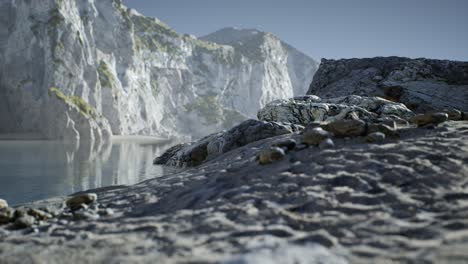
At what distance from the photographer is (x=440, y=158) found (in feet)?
20.3

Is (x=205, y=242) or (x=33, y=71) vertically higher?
(x=33, y=71)

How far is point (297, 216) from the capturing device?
15.7 ft

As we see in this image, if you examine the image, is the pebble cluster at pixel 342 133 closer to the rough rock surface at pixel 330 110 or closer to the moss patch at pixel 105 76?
the rough rock surface at pixel 330 110

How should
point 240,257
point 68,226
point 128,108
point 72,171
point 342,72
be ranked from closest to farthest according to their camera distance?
point 240,257
point 68,226
point 72,171
point 342,72
point 128,108

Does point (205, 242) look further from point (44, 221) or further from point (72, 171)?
point (72, 171)

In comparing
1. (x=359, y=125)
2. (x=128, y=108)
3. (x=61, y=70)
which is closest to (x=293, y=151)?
(x=359, y=125)

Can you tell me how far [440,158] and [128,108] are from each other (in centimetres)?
10381

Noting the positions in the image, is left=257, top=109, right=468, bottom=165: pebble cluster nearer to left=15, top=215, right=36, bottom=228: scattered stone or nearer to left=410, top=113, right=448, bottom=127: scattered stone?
left=410, top=113, right=448, bottom=127: scattered stone

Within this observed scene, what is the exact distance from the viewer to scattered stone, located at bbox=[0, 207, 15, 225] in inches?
232

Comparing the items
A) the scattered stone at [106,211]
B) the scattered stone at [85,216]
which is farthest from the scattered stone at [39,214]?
the scattered stone at [106,211]

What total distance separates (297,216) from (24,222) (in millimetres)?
4339

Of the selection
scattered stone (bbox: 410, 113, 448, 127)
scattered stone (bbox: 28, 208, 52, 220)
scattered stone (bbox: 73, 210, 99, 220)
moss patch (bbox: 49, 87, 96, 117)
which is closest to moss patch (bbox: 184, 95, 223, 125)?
moss patch (bbox: 49, 87, 96, 117)

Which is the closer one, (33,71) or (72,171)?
(72,171)

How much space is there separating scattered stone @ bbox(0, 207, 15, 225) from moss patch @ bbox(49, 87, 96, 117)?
217 ft
